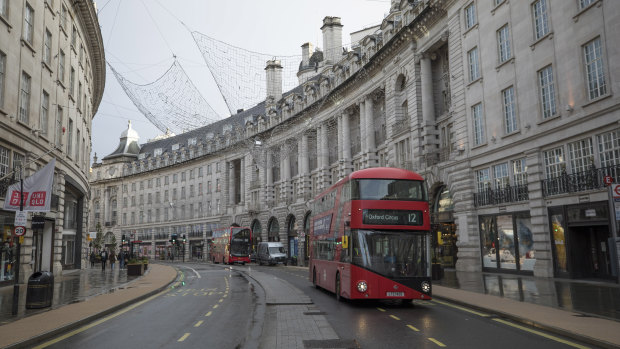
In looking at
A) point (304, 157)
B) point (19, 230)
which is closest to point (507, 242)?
point (19, 230)

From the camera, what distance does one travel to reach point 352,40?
60.8 m

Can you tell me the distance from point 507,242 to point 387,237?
14.9 m

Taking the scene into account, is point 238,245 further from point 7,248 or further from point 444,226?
point 7,248

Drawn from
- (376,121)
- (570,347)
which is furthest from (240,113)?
(570,347)

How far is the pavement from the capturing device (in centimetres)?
993

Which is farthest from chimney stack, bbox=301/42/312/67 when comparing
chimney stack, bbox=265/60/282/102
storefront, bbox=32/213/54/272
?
storefront, bbox=32/213/54/272

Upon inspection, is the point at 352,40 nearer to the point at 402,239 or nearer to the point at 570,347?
the point at 402,239

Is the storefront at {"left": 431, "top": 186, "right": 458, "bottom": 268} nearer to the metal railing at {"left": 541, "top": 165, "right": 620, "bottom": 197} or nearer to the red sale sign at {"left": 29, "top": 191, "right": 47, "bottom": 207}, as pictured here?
the metal railing at {"left": 541, "top": 165, "right": 620, "bottom": 197}

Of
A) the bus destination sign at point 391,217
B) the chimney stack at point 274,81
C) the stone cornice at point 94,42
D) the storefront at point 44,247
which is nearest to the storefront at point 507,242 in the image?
the bus destination sign at point 391,217

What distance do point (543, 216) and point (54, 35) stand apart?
27.3 m

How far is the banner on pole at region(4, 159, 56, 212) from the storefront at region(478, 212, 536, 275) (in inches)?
863

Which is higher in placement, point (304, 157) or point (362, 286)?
point (304, 157)

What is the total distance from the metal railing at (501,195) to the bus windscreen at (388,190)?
1273 cm

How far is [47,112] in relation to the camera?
26062mm
